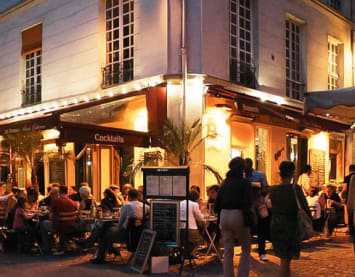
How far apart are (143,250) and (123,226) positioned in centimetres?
65

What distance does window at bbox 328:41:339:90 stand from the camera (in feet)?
59.2

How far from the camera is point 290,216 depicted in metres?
5.59

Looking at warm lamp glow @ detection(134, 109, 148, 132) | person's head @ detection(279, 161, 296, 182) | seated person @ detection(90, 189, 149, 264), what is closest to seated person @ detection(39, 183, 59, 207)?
seated person @ detection(90, 189, 149, 264)

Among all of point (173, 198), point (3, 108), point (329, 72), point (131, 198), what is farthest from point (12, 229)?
point (329, 72)

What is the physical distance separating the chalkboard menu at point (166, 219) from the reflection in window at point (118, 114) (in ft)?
15.6

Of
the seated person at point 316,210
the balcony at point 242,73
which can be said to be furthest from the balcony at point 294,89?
the seated person at point 316,210

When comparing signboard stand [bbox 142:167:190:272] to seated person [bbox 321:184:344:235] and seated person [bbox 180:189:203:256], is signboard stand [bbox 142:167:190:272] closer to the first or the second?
seated person [bbox 180:189:203:256]

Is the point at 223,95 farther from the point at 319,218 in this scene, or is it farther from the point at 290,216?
the point at 290,216

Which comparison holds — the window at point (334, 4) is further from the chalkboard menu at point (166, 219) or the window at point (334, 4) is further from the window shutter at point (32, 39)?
the chalkboard menu at point (166, 219)

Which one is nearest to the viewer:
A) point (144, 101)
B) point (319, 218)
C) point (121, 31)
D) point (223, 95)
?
point (319, 218)

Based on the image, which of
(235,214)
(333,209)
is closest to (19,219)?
(235,214)

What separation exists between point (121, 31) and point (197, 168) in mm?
5014

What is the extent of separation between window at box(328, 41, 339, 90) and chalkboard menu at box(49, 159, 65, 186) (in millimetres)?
10399

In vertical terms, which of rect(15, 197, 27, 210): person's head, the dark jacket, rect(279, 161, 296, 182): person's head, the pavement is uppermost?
rect(279, 161, 296, 182): person's head
